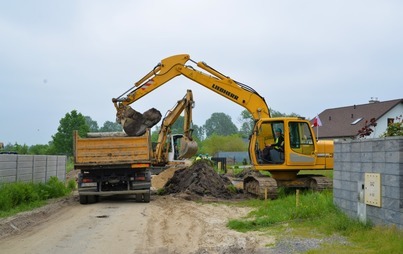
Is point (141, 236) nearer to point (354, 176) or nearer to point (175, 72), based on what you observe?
point (354, 176)

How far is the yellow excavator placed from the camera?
17.0 meters

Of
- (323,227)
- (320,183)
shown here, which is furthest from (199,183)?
(323,227)

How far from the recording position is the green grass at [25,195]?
603 inches

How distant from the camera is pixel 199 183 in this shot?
19.4 m

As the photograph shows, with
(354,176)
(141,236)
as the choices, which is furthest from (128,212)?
(354,176)

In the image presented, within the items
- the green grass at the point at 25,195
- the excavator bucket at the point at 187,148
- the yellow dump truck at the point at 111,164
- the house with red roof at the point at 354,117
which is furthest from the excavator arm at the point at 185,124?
the house with red roof at the point at 354,117

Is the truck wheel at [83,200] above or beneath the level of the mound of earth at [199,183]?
beneath

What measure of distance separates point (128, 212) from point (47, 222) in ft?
8.35

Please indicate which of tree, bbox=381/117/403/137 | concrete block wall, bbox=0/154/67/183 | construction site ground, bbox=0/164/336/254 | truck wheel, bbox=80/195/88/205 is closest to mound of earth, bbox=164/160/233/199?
construction site ground, bbox=0/164/336/254

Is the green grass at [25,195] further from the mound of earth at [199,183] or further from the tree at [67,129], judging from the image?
the tree at [67,129]

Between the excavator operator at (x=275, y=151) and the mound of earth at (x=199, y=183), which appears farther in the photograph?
the mound of earth at (x=199, y=183)

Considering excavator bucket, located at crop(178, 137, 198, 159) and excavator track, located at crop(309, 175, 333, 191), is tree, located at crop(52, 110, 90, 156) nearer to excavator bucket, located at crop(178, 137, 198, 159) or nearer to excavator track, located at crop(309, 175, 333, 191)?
excavator bucket, located at crop(178, 137, 198, 159)

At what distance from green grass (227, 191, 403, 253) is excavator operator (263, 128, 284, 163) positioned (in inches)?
136

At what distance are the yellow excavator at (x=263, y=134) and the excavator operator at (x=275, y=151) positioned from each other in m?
0.03
